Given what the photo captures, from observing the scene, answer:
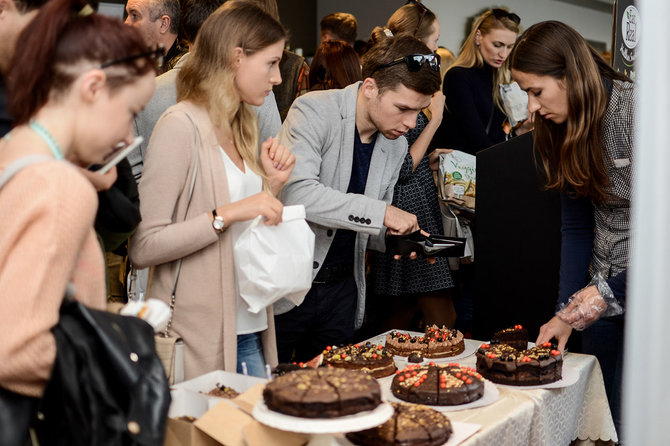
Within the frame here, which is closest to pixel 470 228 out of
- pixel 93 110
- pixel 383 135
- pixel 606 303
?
pixel 383 135

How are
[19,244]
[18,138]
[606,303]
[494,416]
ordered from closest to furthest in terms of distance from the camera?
[19,244], [18,138], [494,416], [606,303]

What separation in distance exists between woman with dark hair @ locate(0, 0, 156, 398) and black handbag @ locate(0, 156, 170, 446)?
24 millimetres

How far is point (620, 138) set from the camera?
238 cm

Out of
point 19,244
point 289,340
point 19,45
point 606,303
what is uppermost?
point 19,45

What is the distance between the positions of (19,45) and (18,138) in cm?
17

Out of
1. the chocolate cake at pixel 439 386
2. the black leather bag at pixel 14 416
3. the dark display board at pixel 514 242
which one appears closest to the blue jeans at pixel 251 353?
the chocolate cake at pixel 439 386

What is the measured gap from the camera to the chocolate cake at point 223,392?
181cm

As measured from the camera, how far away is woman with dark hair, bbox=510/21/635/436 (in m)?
2.37

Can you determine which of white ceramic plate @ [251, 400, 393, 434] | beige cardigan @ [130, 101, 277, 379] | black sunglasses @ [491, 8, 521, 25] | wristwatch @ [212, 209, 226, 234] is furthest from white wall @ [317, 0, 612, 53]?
white ceramic plate @ [251, 400, 393, 434]

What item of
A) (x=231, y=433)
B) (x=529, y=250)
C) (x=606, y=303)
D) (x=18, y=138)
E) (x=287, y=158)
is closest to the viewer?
(x=18, y=138)

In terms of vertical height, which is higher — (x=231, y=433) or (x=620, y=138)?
(x=620, y=138)

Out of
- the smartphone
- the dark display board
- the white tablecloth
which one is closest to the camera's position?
the smartphone

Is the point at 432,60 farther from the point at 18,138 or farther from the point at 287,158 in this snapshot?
the point at 18,138

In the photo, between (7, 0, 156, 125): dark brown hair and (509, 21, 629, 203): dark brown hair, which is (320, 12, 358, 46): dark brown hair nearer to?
(509, 21, 629, 203): dark brown hair
